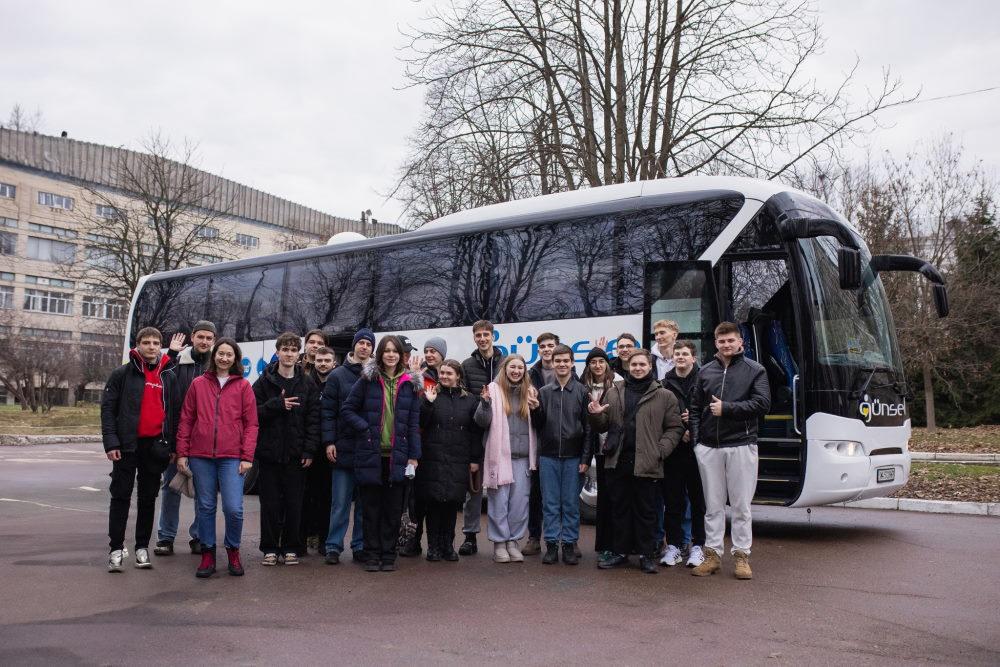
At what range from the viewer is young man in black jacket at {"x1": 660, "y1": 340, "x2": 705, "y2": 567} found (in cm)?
743

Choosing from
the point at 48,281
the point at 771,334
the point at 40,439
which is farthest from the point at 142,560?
the point at 48,281

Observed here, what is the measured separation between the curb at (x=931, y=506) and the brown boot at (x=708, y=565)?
15.1 feet

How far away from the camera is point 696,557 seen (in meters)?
7.32

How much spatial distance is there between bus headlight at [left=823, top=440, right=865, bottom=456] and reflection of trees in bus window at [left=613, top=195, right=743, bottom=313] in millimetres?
2214

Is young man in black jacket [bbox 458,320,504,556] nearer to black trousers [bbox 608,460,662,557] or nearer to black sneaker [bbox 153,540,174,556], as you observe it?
black trousers [bbox 608,460,662,557]

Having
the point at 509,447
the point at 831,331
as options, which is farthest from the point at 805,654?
the point at 831,331

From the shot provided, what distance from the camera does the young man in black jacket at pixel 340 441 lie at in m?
7.36

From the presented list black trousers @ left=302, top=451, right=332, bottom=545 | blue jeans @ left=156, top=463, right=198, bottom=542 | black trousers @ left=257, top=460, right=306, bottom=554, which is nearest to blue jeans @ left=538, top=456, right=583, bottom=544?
black trousers @ left=302, top=451, right=332, bottom=545

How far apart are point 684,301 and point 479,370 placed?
7.54 ft

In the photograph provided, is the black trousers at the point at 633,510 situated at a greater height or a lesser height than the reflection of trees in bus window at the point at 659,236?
lesser

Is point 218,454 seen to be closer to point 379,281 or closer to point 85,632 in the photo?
point 85,632

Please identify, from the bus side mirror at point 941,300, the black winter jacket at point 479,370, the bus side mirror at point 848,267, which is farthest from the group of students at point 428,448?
the bus side mirror at point 941,300

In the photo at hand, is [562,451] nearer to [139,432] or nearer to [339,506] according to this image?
[339,506]

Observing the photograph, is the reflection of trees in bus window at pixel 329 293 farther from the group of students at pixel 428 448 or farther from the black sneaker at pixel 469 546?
the black sneaker at pixel 469 546
